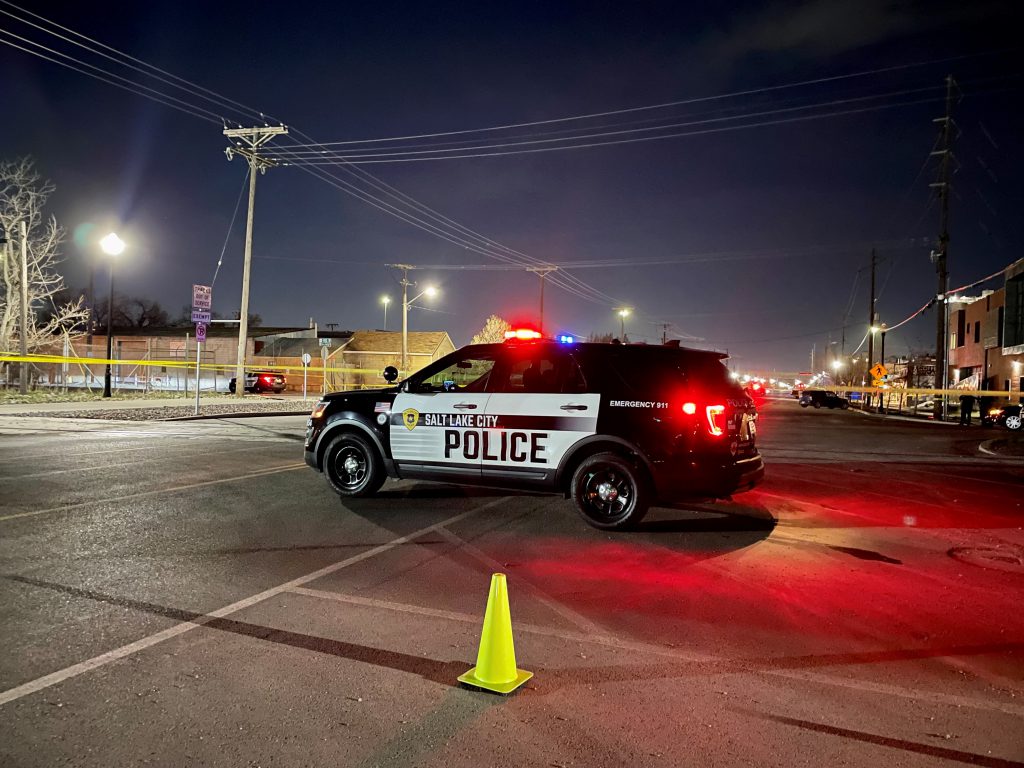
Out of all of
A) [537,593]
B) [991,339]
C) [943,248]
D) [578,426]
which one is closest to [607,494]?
[578,426]

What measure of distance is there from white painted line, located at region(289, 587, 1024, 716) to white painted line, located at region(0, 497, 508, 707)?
9.5 inches

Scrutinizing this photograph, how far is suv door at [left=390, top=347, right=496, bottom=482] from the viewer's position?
753 centimetres

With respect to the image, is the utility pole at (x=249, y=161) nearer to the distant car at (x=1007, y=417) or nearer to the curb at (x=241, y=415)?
the curb at (x=241, y=415)

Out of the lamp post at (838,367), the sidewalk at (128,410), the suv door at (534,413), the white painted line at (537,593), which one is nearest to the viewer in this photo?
the white painted line at (537,593)

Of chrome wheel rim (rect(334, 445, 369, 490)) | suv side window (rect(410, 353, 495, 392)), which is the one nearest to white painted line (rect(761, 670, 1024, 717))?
suv side window (rect(410, 353, 495, 392))

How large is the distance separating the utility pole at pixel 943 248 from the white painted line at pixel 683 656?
108 ft

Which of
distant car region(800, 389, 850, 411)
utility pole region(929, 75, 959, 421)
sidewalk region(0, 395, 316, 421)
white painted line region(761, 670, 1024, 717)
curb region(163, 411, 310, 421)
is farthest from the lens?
distant car region(800, 389, 850, 411)

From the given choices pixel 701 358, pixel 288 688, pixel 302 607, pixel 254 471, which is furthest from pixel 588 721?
pixel 254 471

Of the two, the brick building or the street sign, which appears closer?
the street sign

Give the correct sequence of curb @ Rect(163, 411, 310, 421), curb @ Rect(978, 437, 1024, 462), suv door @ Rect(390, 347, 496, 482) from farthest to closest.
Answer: curb @ Rect(163, 411, 310, 421)
curb @ Rect(978, 437, 1024, 462)
suv door @ Rect(390, 347, 496, 482)

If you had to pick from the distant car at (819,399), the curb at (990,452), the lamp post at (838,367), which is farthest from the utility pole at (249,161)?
the lamp post at (838,367)

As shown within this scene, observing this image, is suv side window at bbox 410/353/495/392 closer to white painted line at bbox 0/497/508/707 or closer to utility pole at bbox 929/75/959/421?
white painted line at bbox 0/497/508/707

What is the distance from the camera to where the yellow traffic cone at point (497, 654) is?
136 inches

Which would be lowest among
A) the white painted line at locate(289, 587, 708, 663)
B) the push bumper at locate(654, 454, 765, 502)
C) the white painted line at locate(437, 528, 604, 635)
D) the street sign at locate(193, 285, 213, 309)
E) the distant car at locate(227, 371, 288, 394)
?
the white painted line at locate(289, 587, 708, 663)
